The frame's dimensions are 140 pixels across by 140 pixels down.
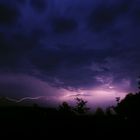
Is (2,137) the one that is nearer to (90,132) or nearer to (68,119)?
(68,119)

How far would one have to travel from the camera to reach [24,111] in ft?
34.9

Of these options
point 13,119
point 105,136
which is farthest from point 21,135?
point 105,136

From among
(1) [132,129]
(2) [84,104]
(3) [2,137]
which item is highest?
(2) [84,104]

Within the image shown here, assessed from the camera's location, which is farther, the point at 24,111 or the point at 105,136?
the point at 24,111

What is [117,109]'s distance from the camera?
36.2 metres

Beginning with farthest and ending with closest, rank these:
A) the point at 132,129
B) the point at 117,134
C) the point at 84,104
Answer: the point at 84,104 < the point at 132,129 < the point at 117,134

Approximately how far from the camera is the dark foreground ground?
8398 millimetres

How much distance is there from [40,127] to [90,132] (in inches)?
90.9

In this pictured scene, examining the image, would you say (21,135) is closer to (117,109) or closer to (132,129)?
(132,129)

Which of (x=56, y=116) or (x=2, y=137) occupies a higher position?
(x=56, y=116)

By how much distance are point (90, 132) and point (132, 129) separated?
10.5 ft

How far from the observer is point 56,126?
9000 mm

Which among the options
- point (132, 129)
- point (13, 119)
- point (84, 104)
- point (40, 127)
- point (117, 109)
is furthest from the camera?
point (117, 109)

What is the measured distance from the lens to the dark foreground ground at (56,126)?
331 inches
